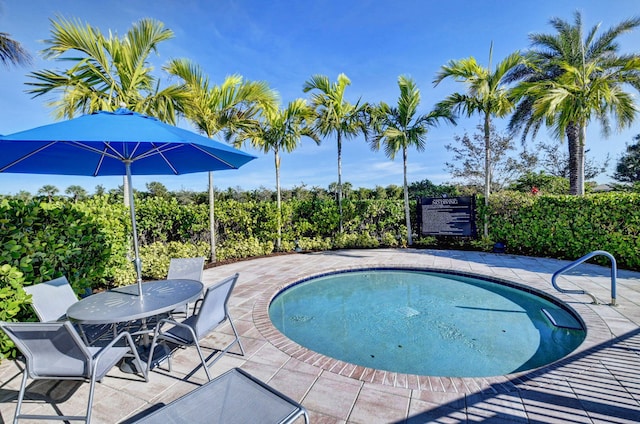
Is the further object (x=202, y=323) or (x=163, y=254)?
(x=163, y=254)

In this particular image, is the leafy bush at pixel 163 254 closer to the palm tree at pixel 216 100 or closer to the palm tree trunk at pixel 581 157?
the palm tree at pixel 216 100

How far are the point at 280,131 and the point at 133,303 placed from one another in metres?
7.61

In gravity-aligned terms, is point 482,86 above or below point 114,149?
above

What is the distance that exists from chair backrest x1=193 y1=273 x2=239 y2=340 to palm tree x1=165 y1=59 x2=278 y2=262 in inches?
210

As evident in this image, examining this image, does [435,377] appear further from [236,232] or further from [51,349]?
[236,232]

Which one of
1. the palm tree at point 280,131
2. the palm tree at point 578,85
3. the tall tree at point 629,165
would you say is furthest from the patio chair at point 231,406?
the tall tree at point 629,165

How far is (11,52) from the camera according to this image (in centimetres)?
1112

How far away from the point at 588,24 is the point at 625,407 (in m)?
16.2

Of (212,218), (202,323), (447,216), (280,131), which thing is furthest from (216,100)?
(447,216)

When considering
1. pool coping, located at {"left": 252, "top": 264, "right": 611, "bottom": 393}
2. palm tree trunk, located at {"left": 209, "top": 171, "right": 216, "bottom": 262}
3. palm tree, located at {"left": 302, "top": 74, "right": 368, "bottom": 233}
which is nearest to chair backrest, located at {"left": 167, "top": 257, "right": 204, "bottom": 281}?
pool coping, located at {"left": 252, "top": 264, "right": 611, "bottom": 393}

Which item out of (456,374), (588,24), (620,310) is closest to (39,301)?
(456,374)

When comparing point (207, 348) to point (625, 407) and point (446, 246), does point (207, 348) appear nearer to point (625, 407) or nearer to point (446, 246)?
point (625, 407)

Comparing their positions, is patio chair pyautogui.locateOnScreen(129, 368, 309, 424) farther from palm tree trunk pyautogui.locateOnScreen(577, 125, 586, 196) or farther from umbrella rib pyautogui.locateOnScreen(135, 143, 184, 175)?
palm tree trunk pyautogui.locateOnScreen(577, 125, 586, 196)

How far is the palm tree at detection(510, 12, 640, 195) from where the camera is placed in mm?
7773
